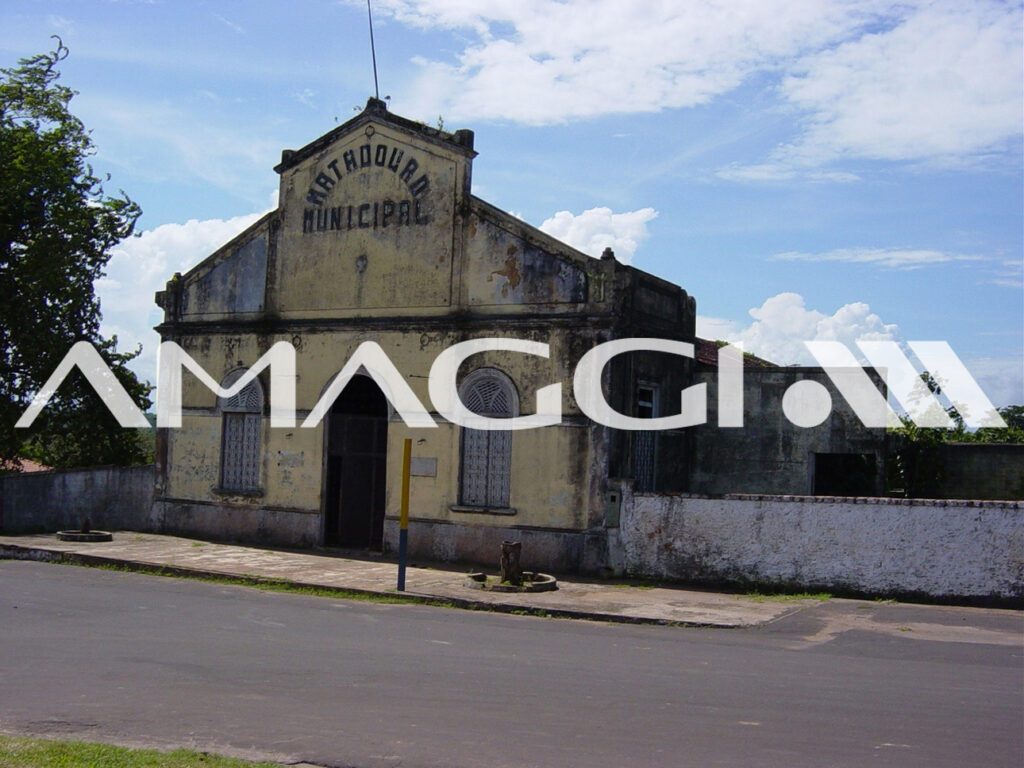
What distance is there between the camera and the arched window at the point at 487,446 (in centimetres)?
1847

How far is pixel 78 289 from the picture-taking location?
27078mm

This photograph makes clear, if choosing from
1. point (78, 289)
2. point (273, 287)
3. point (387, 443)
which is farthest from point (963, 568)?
point (78, 289)

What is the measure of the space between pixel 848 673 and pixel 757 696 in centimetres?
164

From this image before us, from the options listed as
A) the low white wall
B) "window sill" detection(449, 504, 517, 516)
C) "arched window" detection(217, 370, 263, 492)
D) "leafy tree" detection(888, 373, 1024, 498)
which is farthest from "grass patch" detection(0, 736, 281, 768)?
"leafy tree" detection(888, 373, 1024, 498)

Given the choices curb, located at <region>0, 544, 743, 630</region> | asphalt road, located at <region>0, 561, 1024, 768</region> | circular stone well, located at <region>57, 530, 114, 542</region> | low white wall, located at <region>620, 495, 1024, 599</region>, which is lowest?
asphalt road, located at <region>0, 561, 1024, 768</region>

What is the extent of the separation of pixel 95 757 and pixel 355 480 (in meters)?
13.7

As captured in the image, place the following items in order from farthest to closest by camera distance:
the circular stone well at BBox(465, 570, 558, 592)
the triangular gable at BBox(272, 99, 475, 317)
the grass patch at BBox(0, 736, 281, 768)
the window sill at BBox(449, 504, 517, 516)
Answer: the triangular gable at BBox(272, 99, 475, 317)
the window sill at BBox(449, 504, 517, 516)
the circular stone well at BBox(465, 570, 558, 592)
the grass patch at BBox(0, 736, 281, 768)

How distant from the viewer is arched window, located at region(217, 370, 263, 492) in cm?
2105

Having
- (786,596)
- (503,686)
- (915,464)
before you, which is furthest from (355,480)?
(503,686)

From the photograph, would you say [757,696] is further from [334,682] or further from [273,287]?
[273,287]

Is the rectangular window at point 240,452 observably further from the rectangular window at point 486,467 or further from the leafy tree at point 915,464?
the leafy tree at point 915,464

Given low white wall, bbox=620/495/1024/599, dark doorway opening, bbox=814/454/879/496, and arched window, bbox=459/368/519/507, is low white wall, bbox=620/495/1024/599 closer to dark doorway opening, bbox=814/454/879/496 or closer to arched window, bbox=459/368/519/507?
arched window, bbox=459/368/519/507

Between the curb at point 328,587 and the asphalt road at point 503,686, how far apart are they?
43 cm

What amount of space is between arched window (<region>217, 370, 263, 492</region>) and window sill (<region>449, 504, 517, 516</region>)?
4.37m
